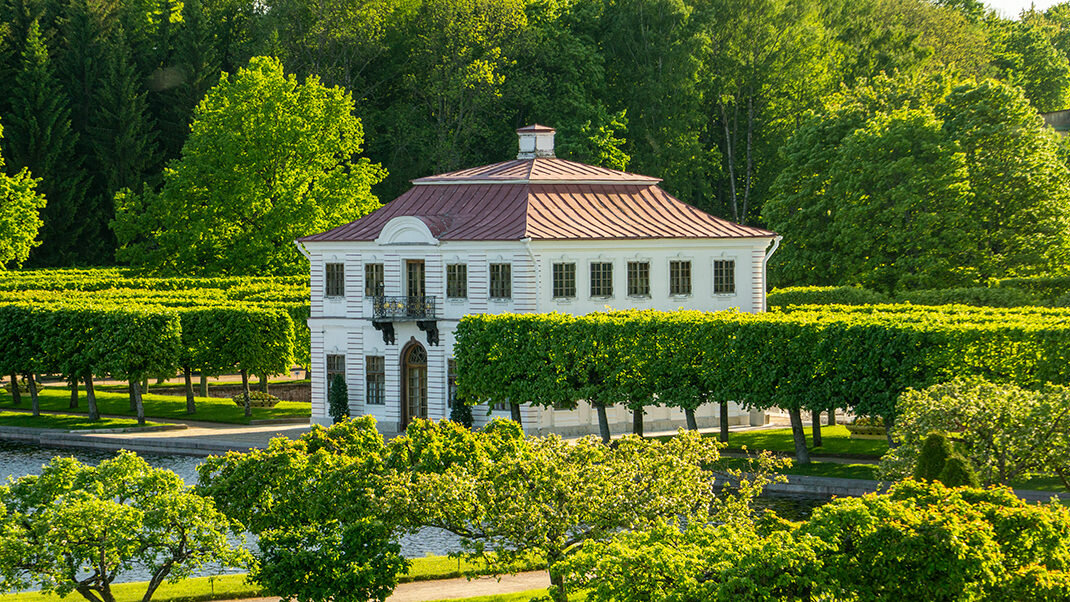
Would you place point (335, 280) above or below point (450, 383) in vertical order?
above

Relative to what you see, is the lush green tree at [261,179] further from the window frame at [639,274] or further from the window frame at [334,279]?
the window frame at [639,274]

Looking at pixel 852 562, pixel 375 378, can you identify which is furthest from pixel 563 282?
pixel 852 562

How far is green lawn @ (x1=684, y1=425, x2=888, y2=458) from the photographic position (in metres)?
61.4

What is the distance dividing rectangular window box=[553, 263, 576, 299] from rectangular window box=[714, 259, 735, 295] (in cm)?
691

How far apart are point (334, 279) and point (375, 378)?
4656 millimetres

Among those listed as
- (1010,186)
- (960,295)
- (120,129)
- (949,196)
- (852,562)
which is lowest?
(852,562)

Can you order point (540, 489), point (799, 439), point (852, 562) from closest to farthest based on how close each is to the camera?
point (852, 562) → point (540, 489) → point (799, 439)

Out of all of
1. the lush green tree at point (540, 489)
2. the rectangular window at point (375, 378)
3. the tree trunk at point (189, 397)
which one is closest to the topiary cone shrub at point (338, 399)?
the rectangular window at point (375, 378)

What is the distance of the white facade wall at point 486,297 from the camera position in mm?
67312

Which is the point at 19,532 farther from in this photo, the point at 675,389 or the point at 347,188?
the point at 347,188

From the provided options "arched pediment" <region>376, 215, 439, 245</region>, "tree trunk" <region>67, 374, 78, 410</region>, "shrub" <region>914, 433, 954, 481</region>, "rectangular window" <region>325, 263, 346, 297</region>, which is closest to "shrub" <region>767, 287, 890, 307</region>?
"arched pediment" <region>376, 215, 439, 245</region>

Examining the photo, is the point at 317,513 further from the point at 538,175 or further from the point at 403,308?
the point at 538,175

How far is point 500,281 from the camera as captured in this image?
67812 mm

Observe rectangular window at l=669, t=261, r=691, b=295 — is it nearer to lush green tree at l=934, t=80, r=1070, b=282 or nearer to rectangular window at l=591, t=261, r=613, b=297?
rectangular window at l=591, t=261, r=613, b=297
